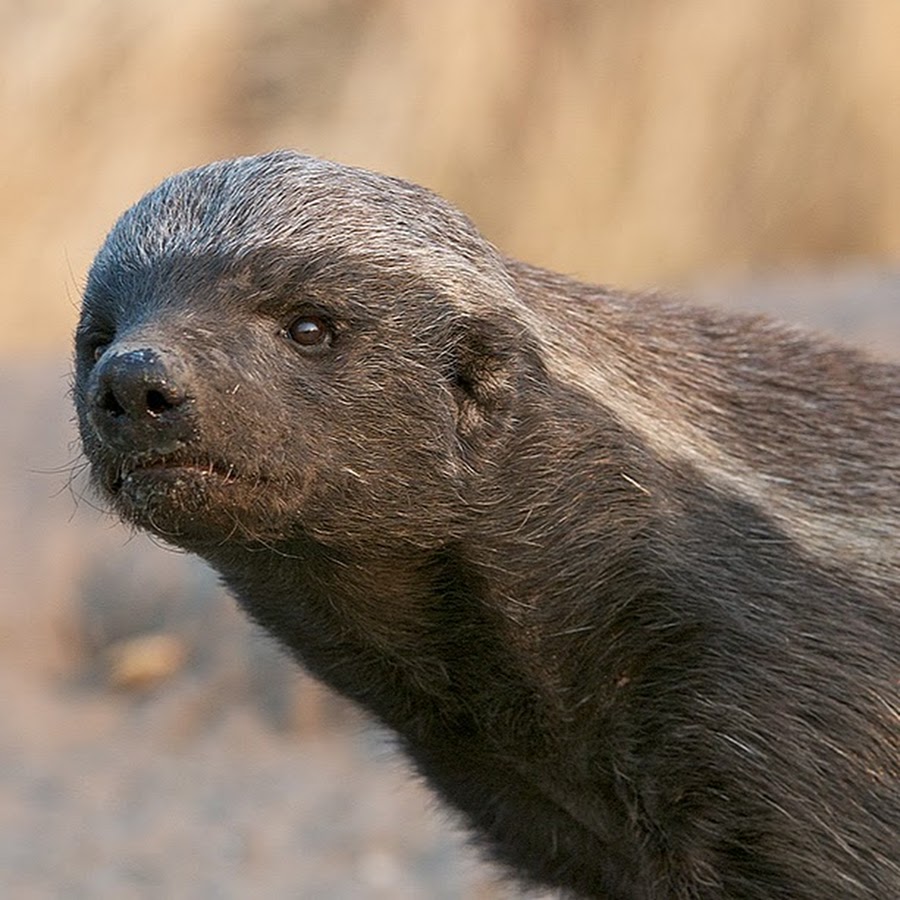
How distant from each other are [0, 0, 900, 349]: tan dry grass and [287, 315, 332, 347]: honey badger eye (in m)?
10.8

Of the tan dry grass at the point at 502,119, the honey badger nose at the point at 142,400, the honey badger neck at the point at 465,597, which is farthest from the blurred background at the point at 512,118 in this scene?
the honey badger nose at the point at 142,400

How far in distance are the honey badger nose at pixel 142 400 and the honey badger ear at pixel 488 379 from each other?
739 mm

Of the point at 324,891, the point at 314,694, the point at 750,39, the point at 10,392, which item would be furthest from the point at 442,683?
the point at 750,39

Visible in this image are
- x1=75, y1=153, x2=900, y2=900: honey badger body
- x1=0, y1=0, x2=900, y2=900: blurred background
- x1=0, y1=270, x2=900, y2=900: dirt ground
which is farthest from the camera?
x1=0, y1=0, x2=900, y2=900: blurred background

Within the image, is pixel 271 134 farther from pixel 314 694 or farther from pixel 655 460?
pixel 655 460

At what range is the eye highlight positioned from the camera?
4.66 m

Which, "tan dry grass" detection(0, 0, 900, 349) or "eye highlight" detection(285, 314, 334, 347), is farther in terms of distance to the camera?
"tan dry grass" detection(0, 0, 900, 349)

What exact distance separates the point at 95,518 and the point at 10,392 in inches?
46.0

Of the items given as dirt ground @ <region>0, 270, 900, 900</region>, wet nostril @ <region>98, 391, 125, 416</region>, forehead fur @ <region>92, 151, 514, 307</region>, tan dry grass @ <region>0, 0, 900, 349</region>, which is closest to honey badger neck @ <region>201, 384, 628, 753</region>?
forehead fur @ <region>92, 151, 514, 307</region>

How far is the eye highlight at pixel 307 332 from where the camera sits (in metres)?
4.66

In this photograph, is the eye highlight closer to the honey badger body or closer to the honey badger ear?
the honey badger body

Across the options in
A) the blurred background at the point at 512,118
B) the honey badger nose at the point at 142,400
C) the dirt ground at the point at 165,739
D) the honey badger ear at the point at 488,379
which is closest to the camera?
the honey badger nose at the point at 142,400

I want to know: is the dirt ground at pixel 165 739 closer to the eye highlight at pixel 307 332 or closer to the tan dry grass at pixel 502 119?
the eye highlight at pixel 307 332

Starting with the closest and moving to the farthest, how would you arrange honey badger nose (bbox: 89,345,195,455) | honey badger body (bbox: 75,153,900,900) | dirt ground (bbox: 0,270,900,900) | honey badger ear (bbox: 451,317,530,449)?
1. honey badger nose (bbox: 89,345,195,455)
2. honey badger body (bbox: 75,153,900,900)
3. honey badger ear (bbox: 451,317,530,449)
4. dirt ground (bbox: 0,270,900,900)
